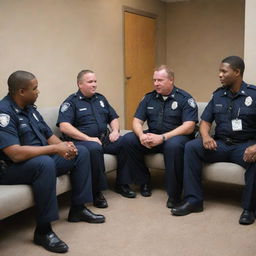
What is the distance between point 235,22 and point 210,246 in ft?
16.2

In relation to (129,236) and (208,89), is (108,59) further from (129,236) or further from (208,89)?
(129,236)

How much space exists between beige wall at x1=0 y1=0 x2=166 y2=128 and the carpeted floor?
4.86 ft

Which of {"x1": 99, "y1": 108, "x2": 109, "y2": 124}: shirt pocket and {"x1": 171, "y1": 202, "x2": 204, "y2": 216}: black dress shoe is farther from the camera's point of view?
{"x1": 99, "y1": 108, "x2": 109, "y2": 124}: shirt pocket

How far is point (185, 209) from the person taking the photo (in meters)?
2.91

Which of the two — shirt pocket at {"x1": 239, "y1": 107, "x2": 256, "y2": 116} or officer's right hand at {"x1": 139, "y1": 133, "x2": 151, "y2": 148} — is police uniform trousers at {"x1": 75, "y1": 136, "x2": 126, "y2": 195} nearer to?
officer's right hand at {"x1": 139, "y1": 133, "x2": 151, "y2": 148}

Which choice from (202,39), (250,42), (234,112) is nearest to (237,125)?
(234,112)

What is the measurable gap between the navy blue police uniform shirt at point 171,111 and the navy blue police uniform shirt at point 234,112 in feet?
0.63

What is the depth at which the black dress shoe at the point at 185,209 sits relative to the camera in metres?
2.90

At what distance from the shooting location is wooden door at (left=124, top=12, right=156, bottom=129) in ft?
18.5

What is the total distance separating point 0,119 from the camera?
7.88 feet

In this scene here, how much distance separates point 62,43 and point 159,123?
1.65 m

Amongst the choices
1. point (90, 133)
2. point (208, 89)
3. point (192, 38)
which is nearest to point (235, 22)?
point (192, 38)

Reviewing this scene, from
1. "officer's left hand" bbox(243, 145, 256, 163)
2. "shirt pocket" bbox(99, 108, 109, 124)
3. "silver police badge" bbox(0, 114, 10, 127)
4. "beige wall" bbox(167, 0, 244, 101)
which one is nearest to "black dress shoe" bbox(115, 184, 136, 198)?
"shirt pocket" bbox(99, 108, 109, 124)

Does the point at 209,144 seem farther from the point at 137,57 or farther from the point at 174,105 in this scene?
the point at 137,57
